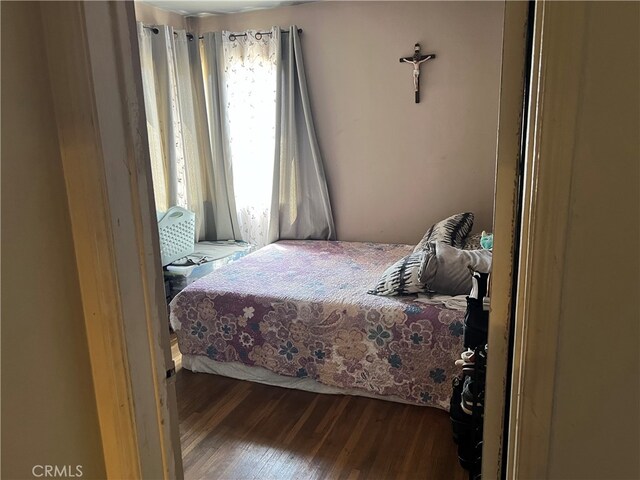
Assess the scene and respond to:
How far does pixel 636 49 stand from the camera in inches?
27.1

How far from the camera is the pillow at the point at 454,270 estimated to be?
92.2 inches

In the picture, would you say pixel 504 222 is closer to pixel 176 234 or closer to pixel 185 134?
pixel 176 234

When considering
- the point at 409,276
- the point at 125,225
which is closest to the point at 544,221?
the point at 125,225

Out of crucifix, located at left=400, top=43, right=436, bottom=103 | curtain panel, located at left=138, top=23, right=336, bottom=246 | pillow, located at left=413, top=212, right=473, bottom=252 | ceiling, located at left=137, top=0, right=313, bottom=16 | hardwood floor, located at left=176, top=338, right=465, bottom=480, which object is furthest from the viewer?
curtain panel, located at left=138, top=23, right=336, bottom=246

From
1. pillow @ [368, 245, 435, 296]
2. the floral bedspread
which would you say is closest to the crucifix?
the floral bedspread

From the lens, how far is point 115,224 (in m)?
0.93

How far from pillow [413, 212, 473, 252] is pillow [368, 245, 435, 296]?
0.37 metres

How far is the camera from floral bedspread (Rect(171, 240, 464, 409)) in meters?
2.33

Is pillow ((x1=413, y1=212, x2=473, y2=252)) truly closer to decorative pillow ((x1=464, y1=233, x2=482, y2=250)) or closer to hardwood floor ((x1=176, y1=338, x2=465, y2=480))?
decorative pillow ((x1=464, y1=233, x2=482, y2=250))

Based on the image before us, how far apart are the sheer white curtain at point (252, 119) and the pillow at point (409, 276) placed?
1679 mm

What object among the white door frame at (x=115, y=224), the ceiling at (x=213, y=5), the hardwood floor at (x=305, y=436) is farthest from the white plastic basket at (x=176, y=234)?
the white door frame at (x=115, y=224)

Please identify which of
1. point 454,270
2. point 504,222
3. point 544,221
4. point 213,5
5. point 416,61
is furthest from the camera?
point 213,5

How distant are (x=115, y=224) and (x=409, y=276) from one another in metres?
1.78

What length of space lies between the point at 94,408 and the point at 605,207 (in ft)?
3.37
